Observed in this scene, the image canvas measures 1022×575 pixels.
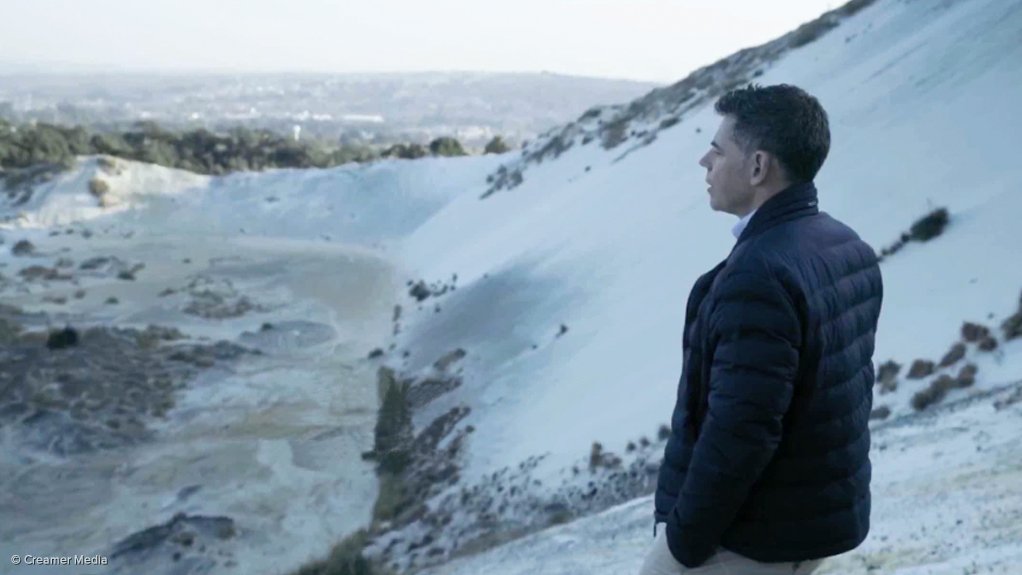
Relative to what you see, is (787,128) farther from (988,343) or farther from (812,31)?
(812,31)

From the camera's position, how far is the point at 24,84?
19538 centimetres

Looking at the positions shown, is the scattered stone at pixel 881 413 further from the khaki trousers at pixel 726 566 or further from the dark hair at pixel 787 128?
the dark hair at pixel 787 128

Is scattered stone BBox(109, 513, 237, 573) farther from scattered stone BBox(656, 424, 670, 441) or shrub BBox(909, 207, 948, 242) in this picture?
shrub BBox(909, 207, 948, 242)

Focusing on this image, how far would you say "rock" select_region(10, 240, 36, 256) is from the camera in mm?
32844

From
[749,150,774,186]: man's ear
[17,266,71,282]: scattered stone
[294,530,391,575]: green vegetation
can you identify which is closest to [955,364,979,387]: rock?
[294,530,391,575]: green vegetation

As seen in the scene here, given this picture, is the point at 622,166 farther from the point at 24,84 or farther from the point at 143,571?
the point at 24,84

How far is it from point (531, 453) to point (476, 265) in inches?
496

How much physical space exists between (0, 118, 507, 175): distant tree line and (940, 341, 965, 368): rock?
39.9 meters

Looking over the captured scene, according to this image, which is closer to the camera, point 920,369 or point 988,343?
point 988,343

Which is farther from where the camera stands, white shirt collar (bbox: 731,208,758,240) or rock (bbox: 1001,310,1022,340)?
rock (bbox: 1001,310,1022,340)

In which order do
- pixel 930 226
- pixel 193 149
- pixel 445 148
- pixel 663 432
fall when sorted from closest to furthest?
1. pixel 663 432
2. pixel 930 226
3. pixel 445 148
4. pixel 193 149

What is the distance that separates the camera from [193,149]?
5438 centimetres

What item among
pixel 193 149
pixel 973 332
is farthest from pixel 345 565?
pixel 193 149

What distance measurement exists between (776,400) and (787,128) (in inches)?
28.5
